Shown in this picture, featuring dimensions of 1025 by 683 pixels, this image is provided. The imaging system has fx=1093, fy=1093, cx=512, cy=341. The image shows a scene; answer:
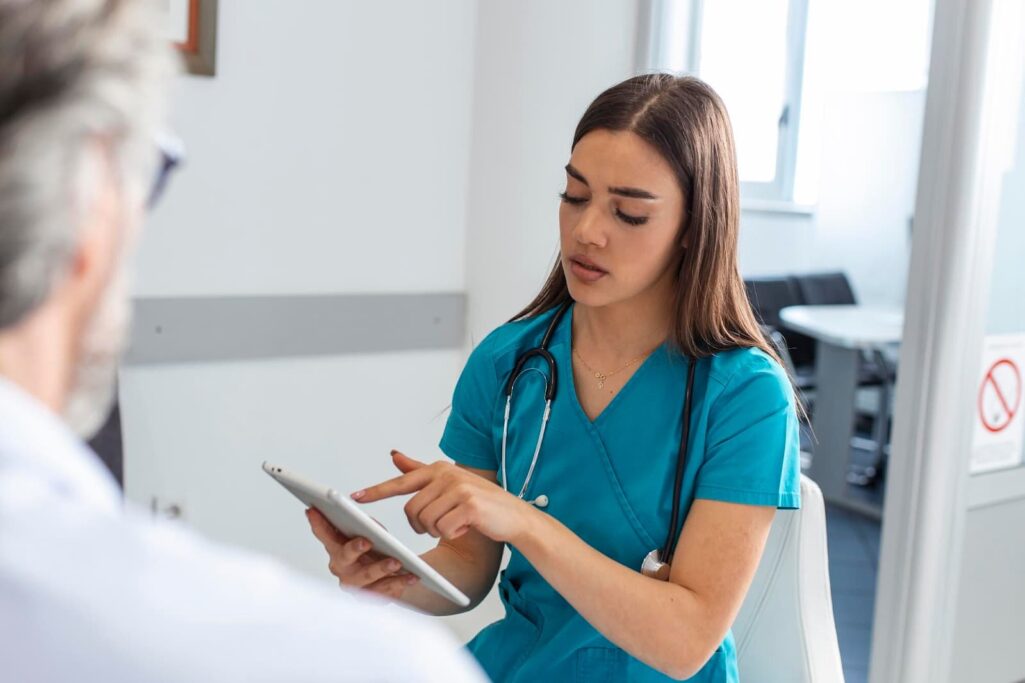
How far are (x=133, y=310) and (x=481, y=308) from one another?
813 millimetres

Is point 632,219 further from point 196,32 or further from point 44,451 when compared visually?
point 196,32

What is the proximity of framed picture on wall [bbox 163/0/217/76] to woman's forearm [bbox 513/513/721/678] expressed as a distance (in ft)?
4.59

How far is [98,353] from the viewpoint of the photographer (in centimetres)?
50

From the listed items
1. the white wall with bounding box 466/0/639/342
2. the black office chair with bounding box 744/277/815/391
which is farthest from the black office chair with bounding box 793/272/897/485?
the white wall with bounding box 466/0/639/342

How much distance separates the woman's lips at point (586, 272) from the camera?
4.28ft

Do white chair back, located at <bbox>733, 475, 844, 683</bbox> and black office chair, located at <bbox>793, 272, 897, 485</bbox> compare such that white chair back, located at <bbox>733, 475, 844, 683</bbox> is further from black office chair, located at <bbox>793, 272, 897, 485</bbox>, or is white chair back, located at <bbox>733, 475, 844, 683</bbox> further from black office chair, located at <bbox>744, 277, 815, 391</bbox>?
black office chair, located at <bbox>744, 277, 815, 391</bbox>

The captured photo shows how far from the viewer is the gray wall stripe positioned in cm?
221

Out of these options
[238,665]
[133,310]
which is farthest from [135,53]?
[133,310]

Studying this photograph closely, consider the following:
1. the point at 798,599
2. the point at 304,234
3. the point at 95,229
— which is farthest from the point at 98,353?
the point at 304,234

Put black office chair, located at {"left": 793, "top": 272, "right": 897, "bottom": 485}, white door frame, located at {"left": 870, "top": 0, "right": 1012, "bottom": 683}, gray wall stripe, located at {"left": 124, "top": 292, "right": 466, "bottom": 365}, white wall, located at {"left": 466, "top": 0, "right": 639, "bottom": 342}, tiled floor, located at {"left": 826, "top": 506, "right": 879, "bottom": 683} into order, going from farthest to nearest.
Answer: black office chair, located at {"left": 793, "top": 272, "right": 897, "bottom": 485}, tiled floor, located at {"left": 826, "top": 506, "right": 879, "bottom": 683}, white wall, located at {"left": 466, "top": 0, "right": 639, "bottom": 342}, gray wall stripe, located at {"left": 124, "top": 292, "right": 466, "bottom": 365}, white door frame, located at {"left": 870, "top": 0, "right": 1012, "bottom": 683}

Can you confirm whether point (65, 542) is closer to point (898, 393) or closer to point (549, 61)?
point (898, 393)

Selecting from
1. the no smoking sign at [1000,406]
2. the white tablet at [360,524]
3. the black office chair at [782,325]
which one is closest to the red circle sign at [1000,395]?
the no smoking sign at [1000,406]

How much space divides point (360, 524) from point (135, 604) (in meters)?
0.65

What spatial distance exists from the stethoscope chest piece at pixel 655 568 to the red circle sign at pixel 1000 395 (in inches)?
43.5
